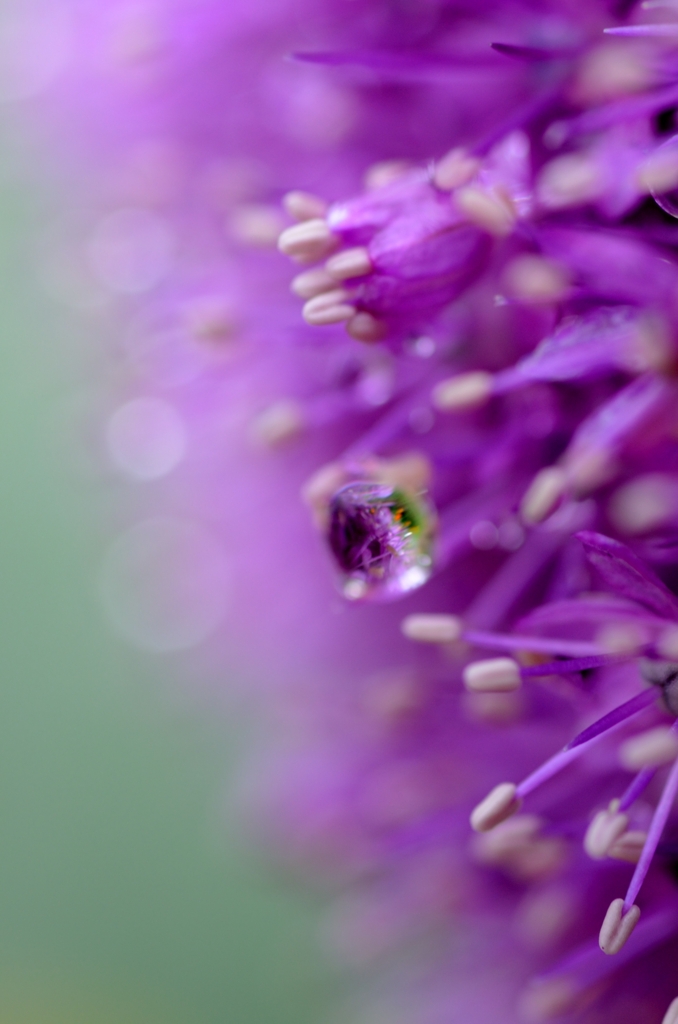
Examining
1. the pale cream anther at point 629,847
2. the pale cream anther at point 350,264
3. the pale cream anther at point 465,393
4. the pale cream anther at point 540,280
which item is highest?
the pale cream anther at point 350,264

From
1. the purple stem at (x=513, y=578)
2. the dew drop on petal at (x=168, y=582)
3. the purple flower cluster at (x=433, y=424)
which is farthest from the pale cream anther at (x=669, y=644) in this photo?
the dew drop on petal at (x=168, y=582)

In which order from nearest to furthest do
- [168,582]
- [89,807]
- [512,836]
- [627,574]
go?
[627,574] → [512,836] → [168,582] → [89,807]

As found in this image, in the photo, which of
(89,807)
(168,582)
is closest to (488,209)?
(168,582)

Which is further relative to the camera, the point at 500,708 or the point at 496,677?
the point at 500,708

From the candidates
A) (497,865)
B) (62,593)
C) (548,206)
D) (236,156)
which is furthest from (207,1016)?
(548,206)

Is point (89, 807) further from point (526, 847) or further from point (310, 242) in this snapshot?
point (310, 242)

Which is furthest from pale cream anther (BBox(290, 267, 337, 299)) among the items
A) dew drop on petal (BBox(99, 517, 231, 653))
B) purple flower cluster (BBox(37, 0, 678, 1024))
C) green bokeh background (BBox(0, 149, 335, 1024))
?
green bokeh background (BBox(0, 149, 335, 1024))

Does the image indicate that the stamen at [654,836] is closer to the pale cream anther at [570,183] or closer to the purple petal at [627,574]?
the purple petal at [627,574]
